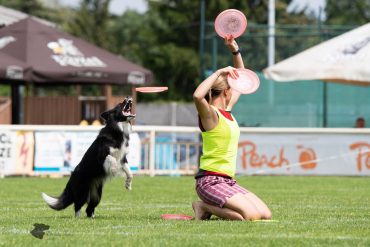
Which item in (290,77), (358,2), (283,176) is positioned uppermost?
(358,2)

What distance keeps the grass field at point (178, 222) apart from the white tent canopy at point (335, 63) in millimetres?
2058

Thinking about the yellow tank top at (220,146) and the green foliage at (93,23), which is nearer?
the yellow tank top at (220,146)

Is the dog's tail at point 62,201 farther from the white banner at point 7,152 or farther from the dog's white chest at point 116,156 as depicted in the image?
the white banner at point 7,152

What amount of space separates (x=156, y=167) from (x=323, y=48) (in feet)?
20.3

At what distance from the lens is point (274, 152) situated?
79.3ft

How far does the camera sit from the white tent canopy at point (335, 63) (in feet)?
62.9

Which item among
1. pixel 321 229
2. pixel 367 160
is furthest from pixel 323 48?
pixel 321 229

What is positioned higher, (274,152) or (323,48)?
(323,48)

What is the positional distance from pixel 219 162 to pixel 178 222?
0.78 m

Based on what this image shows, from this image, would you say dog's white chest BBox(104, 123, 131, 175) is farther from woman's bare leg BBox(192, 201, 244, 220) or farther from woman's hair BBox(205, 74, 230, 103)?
woman's hair BBox(205, 74, 230, 103)

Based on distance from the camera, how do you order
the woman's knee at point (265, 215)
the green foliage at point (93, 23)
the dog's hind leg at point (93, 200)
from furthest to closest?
1. the green foliage at point (93, 23)
2. the dog's hind leg at point (93, 200)
3. the woman's knee at point (265, 215)

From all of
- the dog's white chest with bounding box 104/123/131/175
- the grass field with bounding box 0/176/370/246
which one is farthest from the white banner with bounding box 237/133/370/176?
the dog's white chest with bounding box 104/123/131/175

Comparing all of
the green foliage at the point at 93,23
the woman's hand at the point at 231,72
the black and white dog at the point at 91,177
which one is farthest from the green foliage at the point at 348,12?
the woman's hand at the point at 231,72

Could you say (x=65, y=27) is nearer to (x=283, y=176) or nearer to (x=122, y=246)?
(x=283, y=176)
